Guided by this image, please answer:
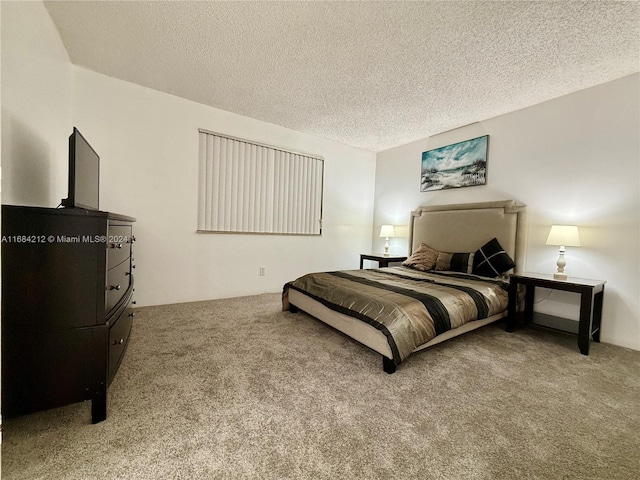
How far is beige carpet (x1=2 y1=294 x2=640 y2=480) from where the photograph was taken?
3.46ft

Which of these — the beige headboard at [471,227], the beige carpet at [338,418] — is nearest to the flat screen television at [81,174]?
the beige carpet at [338,418]

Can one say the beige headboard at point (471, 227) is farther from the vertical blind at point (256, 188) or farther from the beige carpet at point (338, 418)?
the vertical blind at point (256, 188)

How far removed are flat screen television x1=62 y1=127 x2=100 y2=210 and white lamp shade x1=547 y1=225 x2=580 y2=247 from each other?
377cm

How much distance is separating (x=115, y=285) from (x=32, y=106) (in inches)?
56.3

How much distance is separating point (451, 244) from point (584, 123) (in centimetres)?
183

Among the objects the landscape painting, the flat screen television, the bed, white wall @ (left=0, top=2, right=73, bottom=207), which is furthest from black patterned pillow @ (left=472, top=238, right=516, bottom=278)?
white wall @ (left=0, top=2, right=73, bottom=207)

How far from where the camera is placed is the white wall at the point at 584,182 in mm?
2404

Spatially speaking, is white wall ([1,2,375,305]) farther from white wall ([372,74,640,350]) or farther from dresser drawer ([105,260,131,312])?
white wall ([372,74,640,350])

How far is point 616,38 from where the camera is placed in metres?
1.97

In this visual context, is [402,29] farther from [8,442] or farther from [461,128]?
[8,442]

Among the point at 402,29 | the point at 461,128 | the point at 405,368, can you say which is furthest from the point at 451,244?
the point at 402,29

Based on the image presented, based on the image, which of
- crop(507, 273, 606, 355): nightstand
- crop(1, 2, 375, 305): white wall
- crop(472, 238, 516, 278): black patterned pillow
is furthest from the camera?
crop(472, 238, 516, 278): black patterned pillow

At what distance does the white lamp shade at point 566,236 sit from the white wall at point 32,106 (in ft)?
13.9

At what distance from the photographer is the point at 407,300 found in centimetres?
198
